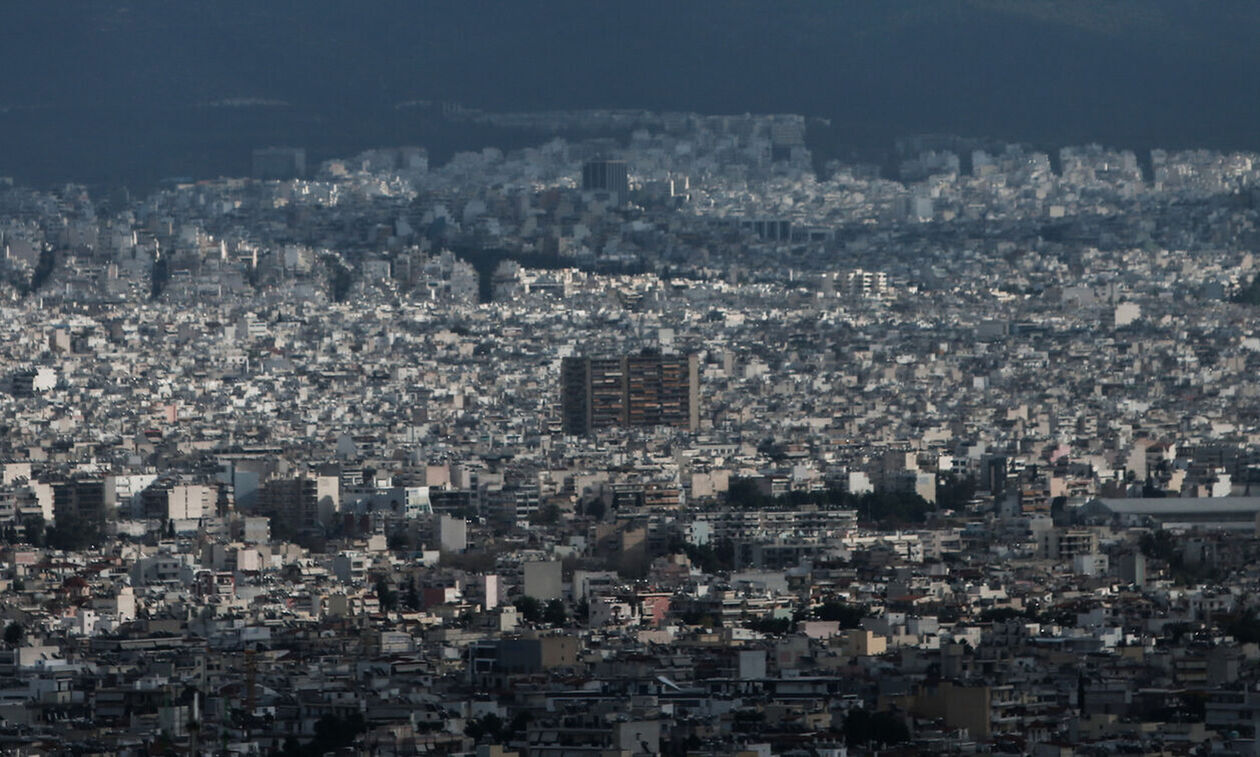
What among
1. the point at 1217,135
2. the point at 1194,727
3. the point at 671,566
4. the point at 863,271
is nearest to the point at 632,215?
the point at 863,271

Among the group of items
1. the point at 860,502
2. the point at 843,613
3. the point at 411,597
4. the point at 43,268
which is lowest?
the point at 843,613

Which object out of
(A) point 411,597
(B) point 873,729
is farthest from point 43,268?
(B) point 873,729

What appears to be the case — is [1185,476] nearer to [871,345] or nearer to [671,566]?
[671,566]

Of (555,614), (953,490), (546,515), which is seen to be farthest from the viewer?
(953,490)

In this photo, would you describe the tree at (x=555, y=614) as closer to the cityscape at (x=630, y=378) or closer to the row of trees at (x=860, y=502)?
the cityscape at (x=630, y=378)

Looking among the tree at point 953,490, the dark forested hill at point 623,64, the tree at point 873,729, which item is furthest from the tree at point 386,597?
the dark forested hill at point 623,64

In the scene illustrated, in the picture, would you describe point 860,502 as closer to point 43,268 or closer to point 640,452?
point 640,452

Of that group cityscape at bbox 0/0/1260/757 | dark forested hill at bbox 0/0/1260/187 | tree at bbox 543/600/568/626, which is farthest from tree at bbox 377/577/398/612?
dark forested hill at bbox 0/0/1260/187
